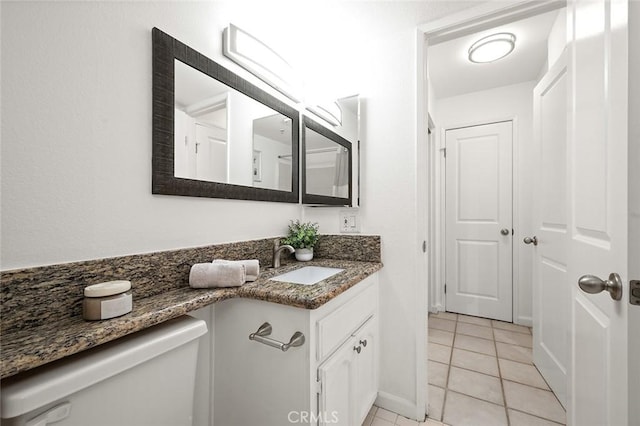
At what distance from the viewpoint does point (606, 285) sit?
2.18ft

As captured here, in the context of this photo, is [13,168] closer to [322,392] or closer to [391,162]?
[322,392]

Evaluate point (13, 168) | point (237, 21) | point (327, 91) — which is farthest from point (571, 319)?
point (237, 21)

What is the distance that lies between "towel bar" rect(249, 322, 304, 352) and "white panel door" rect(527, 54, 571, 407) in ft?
4.66

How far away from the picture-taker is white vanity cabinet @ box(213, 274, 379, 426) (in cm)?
89

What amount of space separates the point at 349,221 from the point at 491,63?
1966mm

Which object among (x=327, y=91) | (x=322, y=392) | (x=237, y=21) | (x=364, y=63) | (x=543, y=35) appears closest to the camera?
(x=322, y=392)

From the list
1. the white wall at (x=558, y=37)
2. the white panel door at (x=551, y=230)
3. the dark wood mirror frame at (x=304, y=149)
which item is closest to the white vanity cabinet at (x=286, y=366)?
the dark wood mirror frame at (x=304, y=149)

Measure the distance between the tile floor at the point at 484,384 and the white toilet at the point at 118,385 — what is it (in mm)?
1094

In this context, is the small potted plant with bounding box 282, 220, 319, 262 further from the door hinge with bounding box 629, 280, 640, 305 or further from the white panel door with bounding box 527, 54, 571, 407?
the white panel door with bounding box 527, 54, 571, 407

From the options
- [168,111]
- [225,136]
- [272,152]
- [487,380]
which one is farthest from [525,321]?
[168,111]

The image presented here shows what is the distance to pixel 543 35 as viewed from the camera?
1906 millimetres

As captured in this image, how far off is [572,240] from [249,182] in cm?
135

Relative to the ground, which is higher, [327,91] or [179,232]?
[327,91]

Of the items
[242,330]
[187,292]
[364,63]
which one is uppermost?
[364,63]
